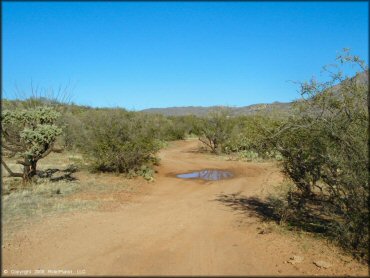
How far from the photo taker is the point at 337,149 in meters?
7.06

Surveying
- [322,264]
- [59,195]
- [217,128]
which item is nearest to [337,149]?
[322,264]

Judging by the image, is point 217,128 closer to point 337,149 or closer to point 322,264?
point 337,149

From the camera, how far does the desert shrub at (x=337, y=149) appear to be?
21.4 feet

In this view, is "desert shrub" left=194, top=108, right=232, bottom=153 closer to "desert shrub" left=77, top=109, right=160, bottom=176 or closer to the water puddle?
the water puddle

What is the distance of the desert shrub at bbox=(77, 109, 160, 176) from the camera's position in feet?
53.1

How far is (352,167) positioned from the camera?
654 centimetres

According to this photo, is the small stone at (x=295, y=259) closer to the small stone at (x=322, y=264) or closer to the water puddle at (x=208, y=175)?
the small stone at (x=322, y=264)

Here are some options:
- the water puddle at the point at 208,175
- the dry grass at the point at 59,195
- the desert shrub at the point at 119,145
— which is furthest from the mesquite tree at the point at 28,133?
the water puddle at the point at 208,175

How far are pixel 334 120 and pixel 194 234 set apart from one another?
3.63 m

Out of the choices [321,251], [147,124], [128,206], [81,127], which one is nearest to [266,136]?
[321,251]

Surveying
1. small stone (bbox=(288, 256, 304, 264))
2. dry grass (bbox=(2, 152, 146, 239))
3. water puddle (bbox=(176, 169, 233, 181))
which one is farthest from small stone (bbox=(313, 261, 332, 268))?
water puddle (bbox=(176, 169, 233, 181))

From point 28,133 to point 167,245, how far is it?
733 centimetres

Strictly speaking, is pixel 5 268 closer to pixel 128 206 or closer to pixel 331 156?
pixel 128 206

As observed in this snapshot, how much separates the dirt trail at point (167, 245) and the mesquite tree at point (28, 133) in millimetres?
4010
